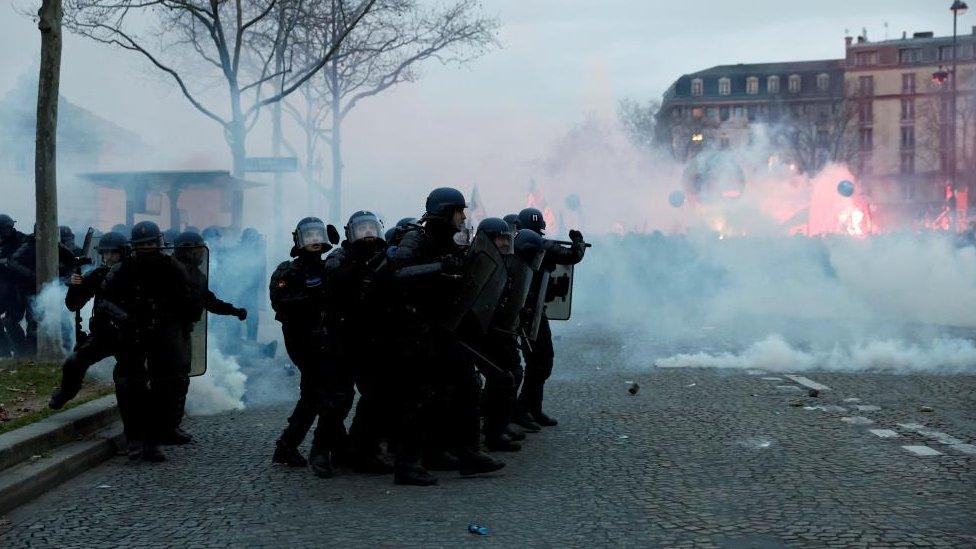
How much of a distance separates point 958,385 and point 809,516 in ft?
20.9

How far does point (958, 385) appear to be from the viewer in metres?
11.2

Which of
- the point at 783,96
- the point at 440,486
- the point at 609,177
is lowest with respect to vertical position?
the point at 440,486

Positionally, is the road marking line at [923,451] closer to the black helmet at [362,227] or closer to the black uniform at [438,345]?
the black uniform at [438,345]

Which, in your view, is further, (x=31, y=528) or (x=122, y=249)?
(x=122, y=249)

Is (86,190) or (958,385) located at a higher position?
(86,190)

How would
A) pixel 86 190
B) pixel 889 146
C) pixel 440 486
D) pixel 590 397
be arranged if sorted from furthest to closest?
pixel 889 146, pixel 86 190, pixel 590 397, pixel 440 486

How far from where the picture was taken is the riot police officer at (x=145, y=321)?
7562 mm

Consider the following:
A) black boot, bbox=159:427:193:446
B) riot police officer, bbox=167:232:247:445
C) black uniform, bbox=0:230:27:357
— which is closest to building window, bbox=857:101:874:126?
black uniform, bbox=0:230:27:357

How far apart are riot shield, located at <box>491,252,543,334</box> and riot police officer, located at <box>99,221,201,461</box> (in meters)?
2.03

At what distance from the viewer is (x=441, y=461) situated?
280 inches

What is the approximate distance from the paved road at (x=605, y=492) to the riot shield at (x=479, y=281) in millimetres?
996

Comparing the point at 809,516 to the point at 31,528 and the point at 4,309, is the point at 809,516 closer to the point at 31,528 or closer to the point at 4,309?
the point at 31,528

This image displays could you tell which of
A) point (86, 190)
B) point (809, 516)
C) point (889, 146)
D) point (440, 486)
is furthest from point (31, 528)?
point (889, 146)

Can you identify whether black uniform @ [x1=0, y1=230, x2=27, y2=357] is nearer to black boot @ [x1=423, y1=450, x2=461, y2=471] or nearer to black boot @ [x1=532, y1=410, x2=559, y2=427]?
black boot @ [x1=532, y1=410, x2=559, y2=427]
